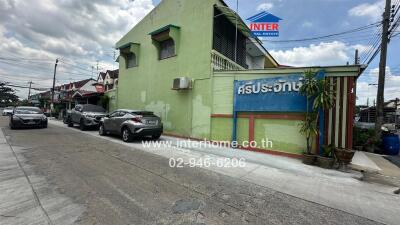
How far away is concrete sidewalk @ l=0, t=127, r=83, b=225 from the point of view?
3.27 metres

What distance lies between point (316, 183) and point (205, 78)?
703 cm

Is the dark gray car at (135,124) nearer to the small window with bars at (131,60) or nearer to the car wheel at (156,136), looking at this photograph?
the car wheel at (156,136)

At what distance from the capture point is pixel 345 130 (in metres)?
7.48

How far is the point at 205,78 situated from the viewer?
11.0 metres

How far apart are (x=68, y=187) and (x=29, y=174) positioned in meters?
1.58

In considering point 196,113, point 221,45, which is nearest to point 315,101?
point 196,113

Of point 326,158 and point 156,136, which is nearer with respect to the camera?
point 326,158

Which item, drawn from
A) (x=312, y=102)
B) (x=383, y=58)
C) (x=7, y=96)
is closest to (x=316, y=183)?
(x=312, y=102)

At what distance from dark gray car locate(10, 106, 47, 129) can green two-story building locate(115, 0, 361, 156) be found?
17.2ft

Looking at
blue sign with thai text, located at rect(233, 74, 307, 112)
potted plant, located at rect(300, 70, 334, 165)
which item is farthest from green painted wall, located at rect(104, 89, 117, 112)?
potted plant, located at rect(300, 70, 334, 165)

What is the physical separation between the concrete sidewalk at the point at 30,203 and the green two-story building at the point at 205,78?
7.19 metres

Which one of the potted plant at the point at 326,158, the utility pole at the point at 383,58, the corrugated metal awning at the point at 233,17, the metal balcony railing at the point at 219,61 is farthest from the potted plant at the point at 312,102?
the utility pole at the point at 383,58

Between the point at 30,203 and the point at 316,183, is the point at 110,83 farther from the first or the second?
the point at 316,183

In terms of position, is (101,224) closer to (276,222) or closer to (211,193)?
(211,193)
